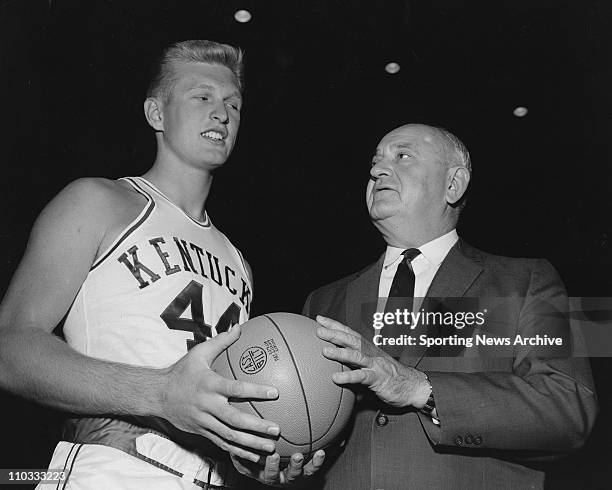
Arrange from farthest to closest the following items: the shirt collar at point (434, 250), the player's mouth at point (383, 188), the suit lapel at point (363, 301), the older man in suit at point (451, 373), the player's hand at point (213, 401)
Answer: the player's mouth at point (383, 188) < the shirt collar at point (434, 250) < the suit lapel at point (363, 301) < the older man in suit at point (451, 373) < the player's hand at point (213, 401)

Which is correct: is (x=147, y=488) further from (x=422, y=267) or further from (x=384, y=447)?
(x=422, y=267)

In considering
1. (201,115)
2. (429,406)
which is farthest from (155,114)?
(429,406)

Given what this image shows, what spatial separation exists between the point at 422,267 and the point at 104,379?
3.70ft

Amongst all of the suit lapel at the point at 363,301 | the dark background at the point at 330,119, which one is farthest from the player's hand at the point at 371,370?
the dark background at the point at 330,119

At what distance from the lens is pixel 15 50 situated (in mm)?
3453

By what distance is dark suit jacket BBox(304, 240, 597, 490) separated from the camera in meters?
1.75

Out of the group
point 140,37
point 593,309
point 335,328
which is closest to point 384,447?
point 335,328

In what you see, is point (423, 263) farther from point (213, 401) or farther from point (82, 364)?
point (82, 364)

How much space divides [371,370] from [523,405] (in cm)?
46

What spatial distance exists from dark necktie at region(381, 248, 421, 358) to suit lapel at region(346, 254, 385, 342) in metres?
0.07

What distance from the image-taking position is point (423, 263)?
2252 mm

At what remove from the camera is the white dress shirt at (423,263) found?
219cm

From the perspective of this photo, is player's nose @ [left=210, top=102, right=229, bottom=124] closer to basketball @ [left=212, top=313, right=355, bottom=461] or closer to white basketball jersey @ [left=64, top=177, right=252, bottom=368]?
white basketball jersey @ [left=64, top=177, right=252, bottom=368]

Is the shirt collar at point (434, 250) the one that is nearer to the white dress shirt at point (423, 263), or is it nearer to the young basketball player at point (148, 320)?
the white dress shirt at point (423, 263)
